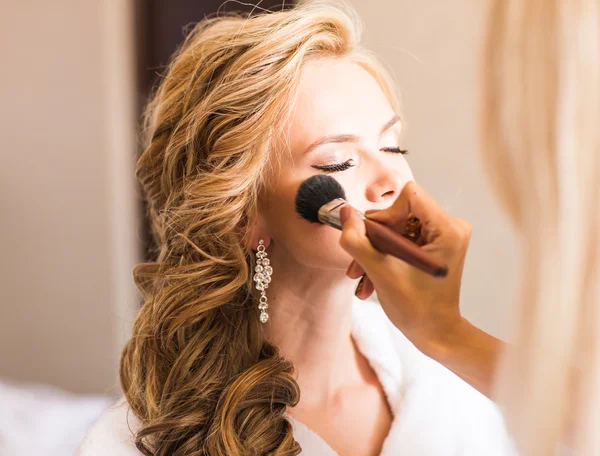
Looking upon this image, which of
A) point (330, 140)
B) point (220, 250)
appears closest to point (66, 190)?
point (220, 250)

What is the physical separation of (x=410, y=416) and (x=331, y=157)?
1.05 ft

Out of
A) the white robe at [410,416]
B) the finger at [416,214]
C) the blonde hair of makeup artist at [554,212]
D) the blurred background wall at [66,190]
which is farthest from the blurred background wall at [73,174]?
the blonde hair of makeup artist at [554,212]

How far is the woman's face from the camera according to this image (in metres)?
0.67

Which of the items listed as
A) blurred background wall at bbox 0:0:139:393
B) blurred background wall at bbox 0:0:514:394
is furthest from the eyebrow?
blurred background wall at bbox 0:0:139:393

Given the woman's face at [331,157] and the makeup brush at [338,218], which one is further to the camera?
the woman's face at [331,157]

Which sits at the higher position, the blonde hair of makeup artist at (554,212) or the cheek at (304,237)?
the blonde hair of makeup artist at (554,212)

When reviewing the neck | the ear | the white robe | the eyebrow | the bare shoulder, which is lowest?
the bare shoulder

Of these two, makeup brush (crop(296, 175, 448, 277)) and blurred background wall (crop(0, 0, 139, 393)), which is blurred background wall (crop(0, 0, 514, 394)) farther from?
makeup brush (crop(296, 175, 448, 277))

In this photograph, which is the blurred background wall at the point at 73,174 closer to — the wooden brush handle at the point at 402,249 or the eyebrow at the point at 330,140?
the eyebrow at the point at 330,140

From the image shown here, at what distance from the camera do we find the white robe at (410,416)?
0.72 m

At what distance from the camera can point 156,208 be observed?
84 centimetres

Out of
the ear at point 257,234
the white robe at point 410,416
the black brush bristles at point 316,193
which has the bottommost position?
the white robe at point 410,416

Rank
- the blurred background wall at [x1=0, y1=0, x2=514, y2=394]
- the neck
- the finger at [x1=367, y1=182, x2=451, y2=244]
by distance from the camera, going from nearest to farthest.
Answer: the finger at [x1=367, y1=182, x2=451, y2=244], the neck, the blurred background wall at [x1=0, y1=0, x2=514, y2=394]

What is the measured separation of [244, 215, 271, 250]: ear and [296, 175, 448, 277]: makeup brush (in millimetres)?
73
